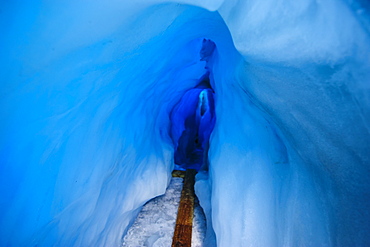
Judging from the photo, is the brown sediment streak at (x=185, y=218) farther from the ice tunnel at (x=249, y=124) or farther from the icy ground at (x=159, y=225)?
the ice tunnel at (x=249, y=124)

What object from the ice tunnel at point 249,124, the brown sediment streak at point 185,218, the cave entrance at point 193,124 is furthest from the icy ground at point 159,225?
the cave entrance at point 193,124

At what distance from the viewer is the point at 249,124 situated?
7.15 ft

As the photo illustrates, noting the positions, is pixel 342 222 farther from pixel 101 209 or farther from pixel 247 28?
pixel 101 209

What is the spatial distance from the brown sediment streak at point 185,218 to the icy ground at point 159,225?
7 cm

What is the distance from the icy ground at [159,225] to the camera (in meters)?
2.45

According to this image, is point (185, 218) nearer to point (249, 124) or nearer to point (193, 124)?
point (249, 124)

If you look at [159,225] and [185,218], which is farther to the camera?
[185,218]

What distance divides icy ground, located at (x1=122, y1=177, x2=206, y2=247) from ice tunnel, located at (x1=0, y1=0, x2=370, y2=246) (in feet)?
1.77

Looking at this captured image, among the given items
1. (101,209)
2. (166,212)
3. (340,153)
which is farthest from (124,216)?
(340,153)

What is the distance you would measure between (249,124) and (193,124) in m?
7.50

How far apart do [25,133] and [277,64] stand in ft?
5.73

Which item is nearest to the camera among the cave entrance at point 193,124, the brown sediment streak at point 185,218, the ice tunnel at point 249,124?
the ice tunnel at point 249,124

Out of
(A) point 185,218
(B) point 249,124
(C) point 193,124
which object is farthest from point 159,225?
(C) point 193,124

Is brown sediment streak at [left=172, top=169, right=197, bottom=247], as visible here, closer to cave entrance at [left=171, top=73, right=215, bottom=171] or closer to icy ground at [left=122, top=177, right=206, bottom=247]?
icy ground at [left=122, top=177, right=206, bottom=247]
